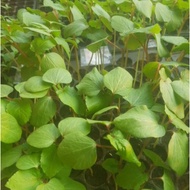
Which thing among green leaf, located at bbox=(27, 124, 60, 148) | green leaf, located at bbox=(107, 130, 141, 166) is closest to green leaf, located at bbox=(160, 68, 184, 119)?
green leaf, located at bbox=(107, 130, 141, 166)

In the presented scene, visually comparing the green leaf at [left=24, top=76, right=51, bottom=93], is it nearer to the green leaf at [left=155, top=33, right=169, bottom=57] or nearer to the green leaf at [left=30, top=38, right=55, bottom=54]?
the green leaf at [left=30, top=38, right=55, bottom=54]

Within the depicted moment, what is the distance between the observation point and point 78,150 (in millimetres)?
441

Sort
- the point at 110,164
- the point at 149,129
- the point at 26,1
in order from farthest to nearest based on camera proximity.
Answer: the point at 26,1, the point at 110,164, the point at 149,129

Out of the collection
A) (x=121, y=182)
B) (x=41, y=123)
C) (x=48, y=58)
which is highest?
(x=48, y=58)

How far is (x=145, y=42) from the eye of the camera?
0.60 metres

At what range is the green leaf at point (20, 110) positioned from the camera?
0.51m

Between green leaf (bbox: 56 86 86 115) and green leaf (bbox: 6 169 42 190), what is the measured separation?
0.47 ft

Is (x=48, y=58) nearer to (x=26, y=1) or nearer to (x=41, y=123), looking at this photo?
(x=41, y=123)

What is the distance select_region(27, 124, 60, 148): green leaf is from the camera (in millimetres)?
467

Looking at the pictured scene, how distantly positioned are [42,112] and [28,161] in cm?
10

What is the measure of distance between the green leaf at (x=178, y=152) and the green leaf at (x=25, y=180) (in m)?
0.24

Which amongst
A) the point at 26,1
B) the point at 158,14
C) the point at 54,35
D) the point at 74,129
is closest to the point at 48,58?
the point at 54,35

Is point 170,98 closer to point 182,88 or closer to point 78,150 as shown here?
point 182,88

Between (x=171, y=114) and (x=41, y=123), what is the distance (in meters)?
0.25
